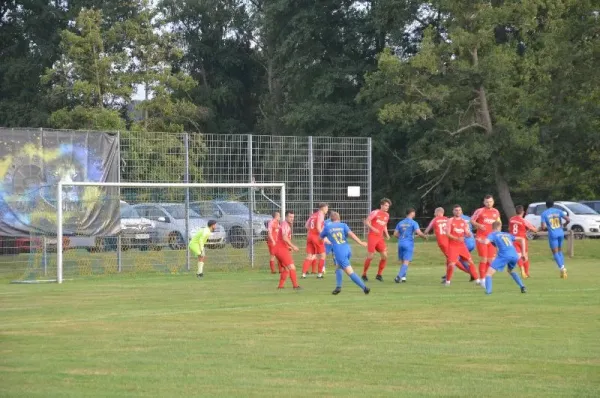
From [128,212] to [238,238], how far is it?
3.67 metres

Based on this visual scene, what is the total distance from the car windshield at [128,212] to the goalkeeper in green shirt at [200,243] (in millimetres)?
2003

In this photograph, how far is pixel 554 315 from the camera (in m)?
18.1

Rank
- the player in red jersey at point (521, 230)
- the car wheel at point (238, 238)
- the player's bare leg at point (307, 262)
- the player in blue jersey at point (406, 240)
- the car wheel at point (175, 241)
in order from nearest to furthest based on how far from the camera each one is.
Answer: the player in blue jersey at point (406, 240), the player in red jersey at point (521, 230), the player's bare leg at point (307, 262), the car wheel at point (175, 241), the car wheel at point (238, 238)

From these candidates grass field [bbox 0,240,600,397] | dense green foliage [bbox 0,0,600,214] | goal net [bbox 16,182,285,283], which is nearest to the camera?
grass field [bbox 0,240,600,397]

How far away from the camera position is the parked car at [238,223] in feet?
109

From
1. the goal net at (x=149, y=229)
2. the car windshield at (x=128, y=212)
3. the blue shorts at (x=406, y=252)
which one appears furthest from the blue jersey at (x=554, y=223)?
the car windshield at (x=128, y=212)

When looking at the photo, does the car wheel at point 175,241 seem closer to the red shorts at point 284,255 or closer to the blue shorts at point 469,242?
the red shorts at point 284,255

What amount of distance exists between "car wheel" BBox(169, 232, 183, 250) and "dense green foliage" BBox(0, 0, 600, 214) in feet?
62.5

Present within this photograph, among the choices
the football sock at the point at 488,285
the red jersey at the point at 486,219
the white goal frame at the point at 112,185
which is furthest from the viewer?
the white goal frame at the point at 112,185

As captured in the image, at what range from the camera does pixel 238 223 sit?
33688 millimetres

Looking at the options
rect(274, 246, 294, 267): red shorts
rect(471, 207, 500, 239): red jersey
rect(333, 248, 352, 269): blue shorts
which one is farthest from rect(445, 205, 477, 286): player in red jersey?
rect(333, 248, 352, 269): blue shorts

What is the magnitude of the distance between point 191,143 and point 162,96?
2107 centimetres

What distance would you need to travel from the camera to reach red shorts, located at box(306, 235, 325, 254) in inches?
1163

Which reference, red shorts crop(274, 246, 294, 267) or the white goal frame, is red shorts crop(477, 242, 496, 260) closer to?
red shorts crop(274, 246, 294, 267)
